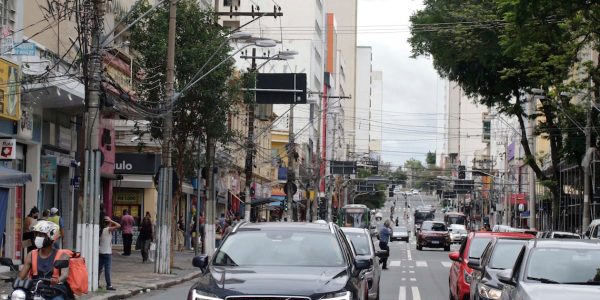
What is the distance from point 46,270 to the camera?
35.6 feet

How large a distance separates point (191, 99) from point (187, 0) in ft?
10.9

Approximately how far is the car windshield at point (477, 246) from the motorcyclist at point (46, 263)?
10.3 meters

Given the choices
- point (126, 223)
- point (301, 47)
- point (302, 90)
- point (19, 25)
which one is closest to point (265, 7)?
point (301, 47)

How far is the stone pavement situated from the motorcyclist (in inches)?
252

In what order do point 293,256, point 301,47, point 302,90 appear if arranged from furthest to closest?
point 301,47
point 302,90
point 293,256

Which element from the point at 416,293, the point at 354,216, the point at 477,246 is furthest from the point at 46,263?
the point at 354,216

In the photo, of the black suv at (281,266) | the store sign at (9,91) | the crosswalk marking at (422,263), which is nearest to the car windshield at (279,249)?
the black suv at (281,266)

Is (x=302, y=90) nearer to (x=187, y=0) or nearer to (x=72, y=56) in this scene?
(x=187, y=0)

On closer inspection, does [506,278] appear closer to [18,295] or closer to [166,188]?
[18,295]

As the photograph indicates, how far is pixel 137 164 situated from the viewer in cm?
4122

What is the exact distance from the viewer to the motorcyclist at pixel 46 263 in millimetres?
10750

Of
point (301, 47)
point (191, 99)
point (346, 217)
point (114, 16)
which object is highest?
point (301, 47)

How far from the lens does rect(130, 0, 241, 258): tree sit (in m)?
32.5

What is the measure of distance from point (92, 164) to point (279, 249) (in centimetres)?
1102
